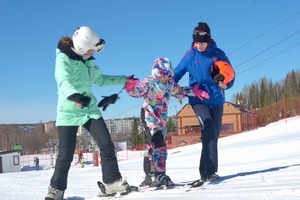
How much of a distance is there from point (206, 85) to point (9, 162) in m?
40.9

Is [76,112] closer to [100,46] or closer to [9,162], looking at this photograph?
[100,46]

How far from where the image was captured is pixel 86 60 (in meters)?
3.81

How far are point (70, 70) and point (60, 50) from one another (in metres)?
0.25

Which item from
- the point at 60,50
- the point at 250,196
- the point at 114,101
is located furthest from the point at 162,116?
the point at 250,196

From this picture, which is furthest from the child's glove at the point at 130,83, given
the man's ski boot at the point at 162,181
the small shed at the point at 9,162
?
the small shed at the point at 9,162

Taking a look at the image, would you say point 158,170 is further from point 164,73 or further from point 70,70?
point 70,70

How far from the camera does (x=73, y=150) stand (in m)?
3.59

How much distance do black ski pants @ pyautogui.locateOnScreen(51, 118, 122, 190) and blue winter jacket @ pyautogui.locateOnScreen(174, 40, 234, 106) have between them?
49.5 inches

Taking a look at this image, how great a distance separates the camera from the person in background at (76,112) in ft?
11.6

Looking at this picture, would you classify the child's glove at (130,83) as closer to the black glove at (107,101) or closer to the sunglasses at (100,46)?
the black glove at (107,101)

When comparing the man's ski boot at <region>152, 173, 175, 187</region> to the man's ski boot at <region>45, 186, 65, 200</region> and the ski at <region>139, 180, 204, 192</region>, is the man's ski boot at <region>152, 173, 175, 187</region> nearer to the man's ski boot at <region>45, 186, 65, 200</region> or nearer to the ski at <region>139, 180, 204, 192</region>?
the ski at <region>139, 180, 204, 192</region>

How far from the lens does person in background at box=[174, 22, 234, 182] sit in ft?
13.9

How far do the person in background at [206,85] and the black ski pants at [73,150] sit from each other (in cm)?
107

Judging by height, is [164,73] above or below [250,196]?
above
